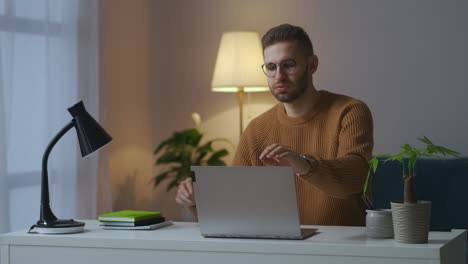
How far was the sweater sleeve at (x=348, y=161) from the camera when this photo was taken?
7.31ft

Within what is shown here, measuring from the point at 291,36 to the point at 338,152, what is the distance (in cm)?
48

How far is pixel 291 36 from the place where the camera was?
2.71 meters

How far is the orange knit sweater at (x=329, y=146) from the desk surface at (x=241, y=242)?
0.69 feet

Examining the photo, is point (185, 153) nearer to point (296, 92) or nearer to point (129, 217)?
point (296, 92)

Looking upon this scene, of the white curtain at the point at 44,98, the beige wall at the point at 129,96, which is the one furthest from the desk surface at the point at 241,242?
the beige wall at the point at 129,96

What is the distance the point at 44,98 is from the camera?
3.55 meters

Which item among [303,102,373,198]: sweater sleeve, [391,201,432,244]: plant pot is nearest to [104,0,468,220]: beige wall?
[303,102,373,198]: sweater sleeve

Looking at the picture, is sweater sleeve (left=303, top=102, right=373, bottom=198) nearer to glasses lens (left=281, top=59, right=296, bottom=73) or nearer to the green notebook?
glasses lens (left=281, top=59, right=296, bottom=73)

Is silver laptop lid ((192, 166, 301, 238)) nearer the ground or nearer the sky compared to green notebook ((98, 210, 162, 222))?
nearer the sky

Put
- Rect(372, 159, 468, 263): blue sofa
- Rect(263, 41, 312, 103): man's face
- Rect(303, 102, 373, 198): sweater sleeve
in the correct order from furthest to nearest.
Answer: Rect(372, 159, 468, 263): blue sofa → Rect(263, 41, 312, 103): man's face → Rect(303, 102, 373, 198): sweater sleeve

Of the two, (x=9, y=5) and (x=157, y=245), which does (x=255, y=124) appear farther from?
(x=9, y=5)

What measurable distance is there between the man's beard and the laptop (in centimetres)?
72

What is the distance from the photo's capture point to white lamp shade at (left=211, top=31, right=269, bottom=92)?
4.07m

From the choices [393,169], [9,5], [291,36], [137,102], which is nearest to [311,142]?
[291,36]
